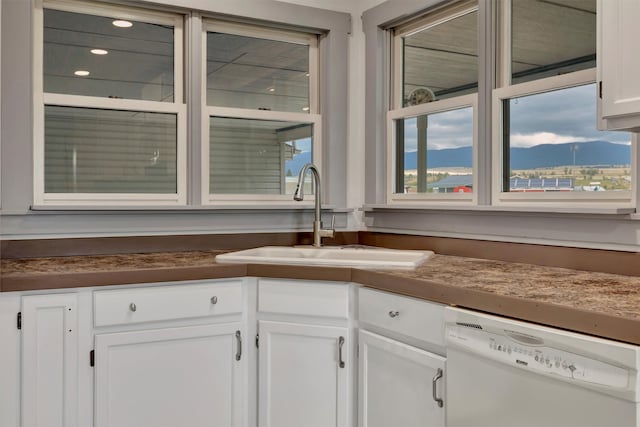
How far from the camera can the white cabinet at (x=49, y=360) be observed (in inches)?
74.9

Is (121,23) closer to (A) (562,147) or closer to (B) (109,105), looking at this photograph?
(B) (109,105)

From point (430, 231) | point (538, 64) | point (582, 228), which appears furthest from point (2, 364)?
point (538, 64)

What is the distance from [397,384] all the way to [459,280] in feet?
1.29

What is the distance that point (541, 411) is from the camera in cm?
135

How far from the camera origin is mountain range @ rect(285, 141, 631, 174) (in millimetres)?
2053

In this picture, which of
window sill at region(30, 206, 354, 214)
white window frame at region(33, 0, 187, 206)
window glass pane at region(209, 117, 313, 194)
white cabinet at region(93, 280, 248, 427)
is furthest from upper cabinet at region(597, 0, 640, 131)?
white window frame at region(33, 0, 187, 206)

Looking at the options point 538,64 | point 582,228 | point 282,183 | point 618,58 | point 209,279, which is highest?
point 538,64

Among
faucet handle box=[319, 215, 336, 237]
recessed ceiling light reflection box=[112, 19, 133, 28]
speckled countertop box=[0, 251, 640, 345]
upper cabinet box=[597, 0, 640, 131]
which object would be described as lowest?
speckled countertop box=[0, 251, 640, 345]

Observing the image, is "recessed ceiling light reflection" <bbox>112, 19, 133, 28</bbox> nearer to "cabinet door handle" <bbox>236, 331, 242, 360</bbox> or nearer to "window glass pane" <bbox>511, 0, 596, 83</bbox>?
"cabinet door handle" <bbox>236, 331, 242, 360</bbox>

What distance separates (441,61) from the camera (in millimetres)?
2791

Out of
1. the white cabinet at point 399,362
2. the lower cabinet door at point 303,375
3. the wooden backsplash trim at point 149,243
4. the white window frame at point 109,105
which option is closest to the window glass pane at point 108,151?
the white window frame at point 109,105

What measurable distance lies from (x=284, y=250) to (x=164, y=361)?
2.64 feet

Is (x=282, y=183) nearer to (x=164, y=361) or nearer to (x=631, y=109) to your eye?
(x=164, y=361)

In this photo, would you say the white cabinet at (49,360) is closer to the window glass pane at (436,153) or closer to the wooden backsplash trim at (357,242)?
the wooden backsplash trim at (357,242)
